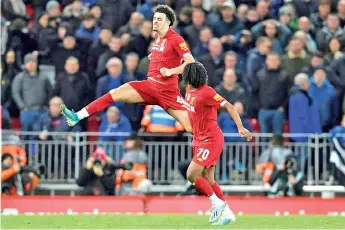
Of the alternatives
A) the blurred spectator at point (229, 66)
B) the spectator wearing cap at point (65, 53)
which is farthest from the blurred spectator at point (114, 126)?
the blurred spectator at point (229, 66)

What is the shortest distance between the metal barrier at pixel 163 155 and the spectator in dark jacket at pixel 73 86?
89cm

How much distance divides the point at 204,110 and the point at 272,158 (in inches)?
265

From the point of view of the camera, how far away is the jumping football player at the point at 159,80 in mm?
19047

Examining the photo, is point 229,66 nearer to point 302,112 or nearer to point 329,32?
point 302,112

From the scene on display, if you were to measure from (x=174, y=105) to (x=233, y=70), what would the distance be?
653 centimetres

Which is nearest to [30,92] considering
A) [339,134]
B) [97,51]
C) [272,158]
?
[97,51]

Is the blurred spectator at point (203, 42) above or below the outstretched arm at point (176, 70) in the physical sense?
above

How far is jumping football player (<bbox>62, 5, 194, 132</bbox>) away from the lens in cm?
1905

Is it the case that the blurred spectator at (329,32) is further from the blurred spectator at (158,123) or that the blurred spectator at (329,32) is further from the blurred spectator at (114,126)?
the blurred spectator at (114,126)

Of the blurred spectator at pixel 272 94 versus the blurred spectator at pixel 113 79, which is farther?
the blurred spectator at pixel 113 79

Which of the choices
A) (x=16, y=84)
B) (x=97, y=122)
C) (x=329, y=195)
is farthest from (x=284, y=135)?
(x=16, y=84)

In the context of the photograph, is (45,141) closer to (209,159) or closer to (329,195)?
(329,195)

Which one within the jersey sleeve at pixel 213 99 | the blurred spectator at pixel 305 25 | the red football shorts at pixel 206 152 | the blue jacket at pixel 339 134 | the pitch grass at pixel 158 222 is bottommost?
the pitch grass at pixel 158 222

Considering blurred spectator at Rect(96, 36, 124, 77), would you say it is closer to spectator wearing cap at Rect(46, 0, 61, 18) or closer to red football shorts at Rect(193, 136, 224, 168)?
spectator wearing cap at Rect(46, 0, 61, 18)
